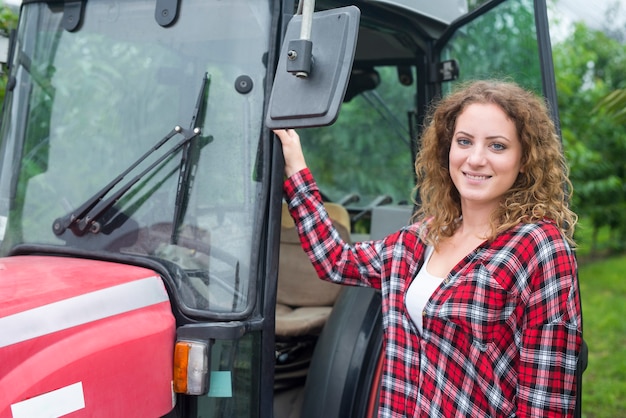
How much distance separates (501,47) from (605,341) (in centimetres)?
528

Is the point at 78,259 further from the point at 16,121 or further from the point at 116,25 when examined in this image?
the point at 116,25

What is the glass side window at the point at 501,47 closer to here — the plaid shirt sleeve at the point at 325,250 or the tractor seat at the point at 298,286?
the plaid shirt sleeve at the point at 325,250

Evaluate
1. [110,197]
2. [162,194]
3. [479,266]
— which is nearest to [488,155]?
[479,266]

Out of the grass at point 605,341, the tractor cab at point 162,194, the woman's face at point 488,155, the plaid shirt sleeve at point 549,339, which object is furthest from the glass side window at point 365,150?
the grass at point 605,341

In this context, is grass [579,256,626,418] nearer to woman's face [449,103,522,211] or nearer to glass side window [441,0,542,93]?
glass side window [441,0,542,93]

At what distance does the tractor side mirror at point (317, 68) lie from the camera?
5.24ft

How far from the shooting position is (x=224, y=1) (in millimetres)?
1892

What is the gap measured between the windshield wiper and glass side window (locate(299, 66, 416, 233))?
1.77 meters

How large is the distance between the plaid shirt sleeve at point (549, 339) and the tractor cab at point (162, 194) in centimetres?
61

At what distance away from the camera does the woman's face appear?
1.74 meters

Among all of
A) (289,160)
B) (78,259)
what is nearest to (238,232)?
(289,160)

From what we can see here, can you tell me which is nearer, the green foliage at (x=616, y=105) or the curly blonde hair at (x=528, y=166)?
the curly blonde hair at (x=528, y=166)

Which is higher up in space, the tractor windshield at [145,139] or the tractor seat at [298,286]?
the tractor windshield at [145,139]

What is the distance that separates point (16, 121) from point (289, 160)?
0.83 m
